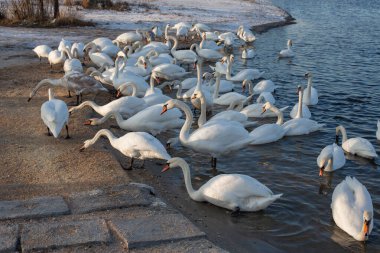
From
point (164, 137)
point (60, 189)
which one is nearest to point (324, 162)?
point (164, 137)

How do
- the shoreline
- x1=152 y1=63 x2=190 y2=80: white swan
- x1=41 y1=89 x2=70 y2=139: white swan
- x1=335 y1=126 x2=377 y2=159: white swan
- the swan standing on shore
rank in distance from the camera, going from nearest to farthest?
the shoreline → the swan standing on shore → x1=41 y1=89 x2=70 y2=139: white swan → x1=335 y1=126 x2=377 y2=159: white swan → x1=152 y1=63 x2=190 y2=80: white swan

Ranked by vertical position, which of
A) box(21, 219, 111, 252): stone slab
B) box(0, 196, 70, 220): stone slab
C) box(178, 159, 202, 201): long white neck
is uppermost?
box(21, 219, 111, 252): stone slab

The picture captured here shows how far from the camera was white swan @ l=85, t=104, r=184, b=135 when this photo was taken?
28.8ft

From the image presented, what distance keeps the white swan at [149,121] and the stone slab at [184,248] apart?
165 inches

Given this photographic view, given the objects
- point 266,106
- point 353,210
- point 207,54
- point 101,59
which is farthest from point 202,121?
point 207,54

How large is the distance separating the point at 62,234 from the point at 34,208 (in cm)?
75

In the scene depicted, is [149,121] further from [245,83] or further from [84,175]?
[245,83]

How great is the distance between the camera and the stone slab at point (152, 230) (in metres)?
4.71

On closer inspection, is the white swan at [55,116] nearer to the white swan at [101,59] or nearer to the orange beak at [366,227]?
the orange beak at [366,227]

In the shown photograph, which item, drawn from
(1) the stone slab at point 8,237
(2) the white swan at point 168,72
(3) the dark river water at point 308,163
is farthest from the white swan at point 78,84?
(1) the stone slab at point 8,237

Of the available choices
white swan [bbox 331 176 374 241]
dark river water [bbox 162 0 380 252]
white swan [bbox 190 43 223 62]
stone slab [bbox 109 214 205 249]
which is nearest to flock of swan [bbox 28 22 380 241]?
white swan [bbox 331 176 374 241]

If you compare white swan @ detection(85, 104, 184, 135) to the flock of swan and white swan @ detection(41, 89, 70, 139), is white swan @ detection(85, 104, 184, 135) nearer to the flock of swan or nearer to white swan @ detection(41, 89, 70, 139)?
the flock of swan

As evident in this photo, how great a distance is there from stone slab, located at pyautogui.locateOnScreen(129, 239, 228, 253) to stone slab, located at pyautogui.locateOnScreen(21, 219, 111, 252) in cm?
39

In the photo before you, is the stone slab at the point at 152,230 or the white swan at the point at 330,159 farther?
the white swan at the point at 330,159
